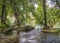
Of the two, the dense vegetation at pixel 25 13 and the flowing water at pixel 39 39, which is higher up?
the dense vegetation at pixel 25 13

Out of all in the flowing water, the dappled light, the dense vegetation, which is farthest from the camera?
the dense vegetation

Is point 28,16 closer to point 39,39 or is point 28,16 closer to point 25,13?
point 25,13

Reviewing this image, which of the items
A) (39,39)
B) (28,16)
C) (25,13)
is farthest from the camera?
(28,16)

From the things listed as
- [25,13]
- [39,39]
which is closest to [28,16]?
[25,13]

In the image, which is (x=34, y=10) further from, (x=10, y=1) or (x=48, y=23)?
(x=10, y=1)

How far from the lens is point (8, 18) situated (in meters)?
16.0

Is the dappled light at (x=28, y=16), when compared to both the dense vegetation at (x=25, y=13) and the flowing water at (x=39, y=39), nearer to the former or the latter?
the dense vegetation at (x=25, y=13)

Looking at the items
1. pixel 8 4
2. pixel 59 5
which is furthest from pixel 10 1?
pixel 59 5

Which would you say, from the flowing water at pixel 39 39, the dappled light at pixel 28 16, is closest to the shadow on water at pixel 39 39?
the flowing water at pixel 39 39

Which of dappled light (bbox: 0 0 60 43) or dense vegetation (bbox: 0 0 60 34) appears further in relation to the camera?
dense vegetation (bbox: 0 0 60 34)

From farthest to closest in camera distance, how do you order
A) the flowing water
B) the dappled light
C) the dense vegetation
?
1. the dense vegetation
2. the dappled light
3. the flowing water

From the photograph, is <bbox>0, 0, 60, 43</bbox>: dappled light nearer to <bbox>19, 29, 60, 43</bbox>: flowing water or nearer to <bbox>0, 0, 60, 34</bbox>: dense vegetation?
<bbox>0, 0, 60, 34</bbox>: dense vegetation

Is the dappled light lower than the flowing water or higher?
higher

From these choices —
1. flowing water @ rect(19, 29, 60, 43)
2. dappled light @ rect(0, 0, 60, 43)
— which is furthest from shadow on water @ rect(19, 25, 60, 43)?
dappled light @ rect(0, 0, 60, 43)
